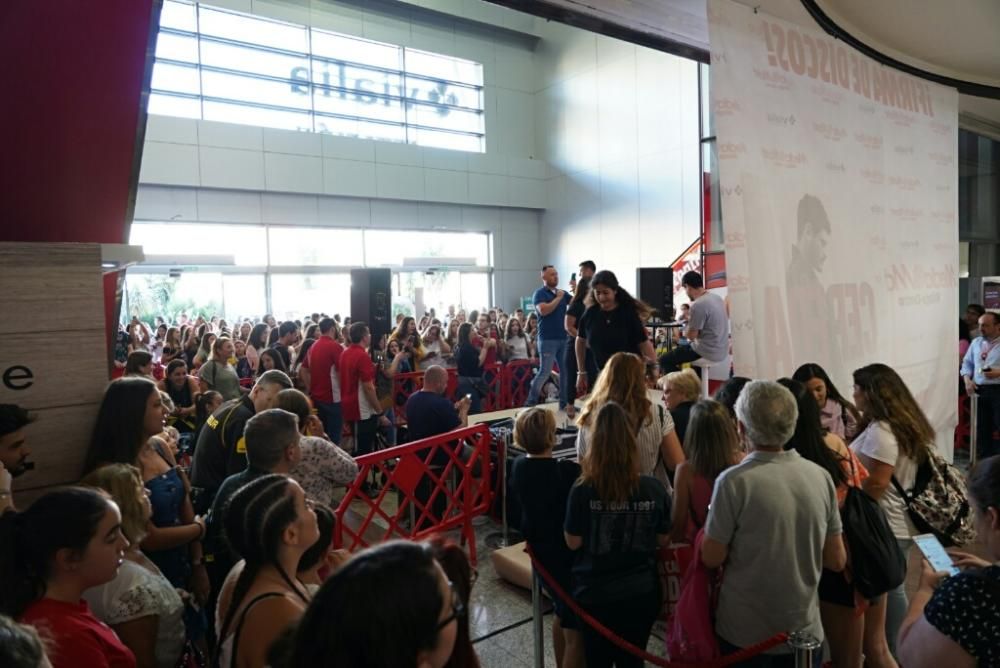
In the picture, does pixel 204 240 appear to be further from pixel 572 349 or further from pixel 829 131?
pixel 829 131

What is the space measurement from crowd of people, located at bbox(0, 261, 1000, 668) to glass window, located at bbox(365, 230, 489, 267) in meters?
15.2

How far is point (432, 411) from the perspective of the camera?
5.51m

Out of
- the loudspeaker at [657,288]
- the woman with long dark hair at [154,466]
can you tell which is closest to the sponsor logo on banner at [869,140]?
the woman with long dark hair at [154,466]

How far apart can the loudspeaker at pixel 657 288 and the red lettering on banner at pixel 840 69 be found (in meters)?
6.02

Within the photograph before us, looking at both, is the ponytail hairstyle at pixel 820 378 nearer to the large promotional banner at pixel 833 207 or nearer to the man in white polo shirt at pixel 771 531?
the large promotional banner at pixel 833 207

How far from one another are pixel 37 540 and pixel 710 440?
96.2 inches

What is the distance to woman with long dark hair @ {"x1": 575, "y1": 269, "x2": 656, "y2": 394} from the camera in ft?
17.5

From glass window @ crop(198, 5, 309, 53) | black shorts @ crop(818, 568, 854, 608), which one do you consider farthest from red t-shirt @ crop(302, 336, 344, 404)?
glass window @ crop(198, 5, 309, 53)

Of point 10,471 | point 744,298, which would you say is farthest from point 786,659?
point 10,471

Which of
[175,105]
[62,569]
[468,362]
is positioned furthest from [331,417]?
[175,105]

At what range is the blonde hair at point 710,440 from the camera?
9.50ft

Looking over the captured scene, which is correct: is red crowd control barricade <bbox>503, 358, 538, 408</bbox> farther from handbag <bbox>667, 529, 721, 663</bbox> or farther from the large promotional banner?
handbag <bbox>667, 529, 721, 663</bbox>

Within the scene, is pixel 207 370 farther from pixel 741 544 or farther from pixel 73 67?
pixel 741 544

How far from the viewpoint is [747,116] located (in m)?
4.19
